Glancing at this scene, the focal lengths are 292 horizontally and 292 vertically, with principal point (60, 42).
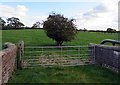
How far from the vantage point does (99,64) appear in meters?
14.8

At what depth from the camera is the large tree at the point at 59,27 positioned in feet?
91.1

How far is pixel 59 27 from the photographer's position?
90.8 feet

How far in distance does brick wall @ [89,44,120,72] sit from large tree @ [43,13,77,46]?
12244mm

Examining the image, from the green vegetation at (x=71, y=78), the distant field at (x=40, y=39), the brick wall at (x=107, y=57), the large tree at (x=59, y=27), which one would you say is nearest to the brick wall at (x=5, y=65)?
the green vegetation at (x=71, y=78)

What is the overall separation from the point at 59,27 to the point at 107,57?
14253 mm

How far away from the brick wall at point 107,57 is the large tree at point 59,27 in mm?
12244

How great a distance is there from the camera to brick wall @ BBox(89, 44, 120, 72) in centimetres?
1249

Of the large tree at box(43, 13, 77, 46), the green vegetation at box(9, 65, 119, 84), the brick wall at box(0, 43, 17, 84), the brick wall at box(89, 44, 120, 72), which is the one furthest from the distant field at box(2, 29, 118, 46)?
the brick wall at box(0, 43, 17, 84)

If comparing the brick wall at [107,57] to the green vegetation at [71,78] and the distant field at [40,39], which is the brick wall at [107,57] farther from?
the distant field at [40,39]

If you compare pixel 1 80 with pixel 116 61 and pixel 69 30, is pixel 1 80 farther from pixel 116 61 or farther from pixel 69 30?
pixel 69 30

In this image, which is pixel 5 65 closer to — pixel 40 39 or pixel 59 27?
pixel 59 27

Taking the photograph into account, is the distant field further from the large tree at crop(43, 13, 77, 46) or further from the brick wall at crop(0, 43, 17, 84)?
the brick wall at crop(0, 43, 17, 84)

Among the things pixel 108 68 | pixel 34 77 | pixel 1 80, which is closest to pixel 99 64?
pixel 108 68

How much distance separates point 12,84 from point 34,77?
4.64 feet
